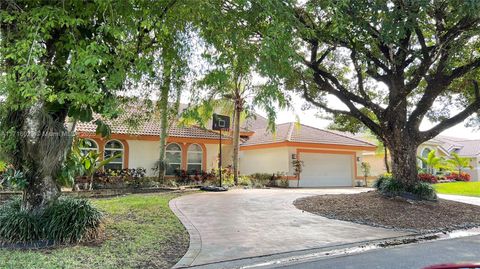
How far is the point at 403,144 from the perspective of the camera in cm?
1402

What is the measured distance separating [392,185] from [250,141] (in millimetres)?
14978

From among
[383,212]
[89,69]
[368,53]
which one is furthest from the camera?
[368,53]

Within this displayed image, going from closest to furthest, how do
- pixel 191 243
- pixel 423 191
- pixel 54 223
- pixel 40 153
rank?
pixel 54 223 < pixel 40 153 < pixel 191 243 < pixel 423 191

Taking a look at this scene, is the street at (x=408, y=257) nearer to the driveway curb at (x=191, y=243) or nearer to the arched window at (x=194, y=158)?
the driveway curb at (x=191, y=243)

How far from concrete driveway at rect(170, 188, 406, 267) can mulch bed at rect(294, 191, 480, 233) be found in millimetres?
799

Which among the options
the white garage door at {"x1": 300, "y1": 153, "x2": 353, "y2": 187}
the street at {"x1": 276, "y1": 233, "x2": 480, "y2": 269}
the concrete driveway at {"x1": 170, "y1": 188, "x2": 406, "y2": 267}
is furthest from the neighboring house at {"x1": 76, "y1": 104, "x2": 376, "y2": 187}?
the street at {"x1": 276, "y1": 233, "x2": 480, "y2": 269}

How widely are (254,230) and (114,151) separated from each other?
14.3 meters

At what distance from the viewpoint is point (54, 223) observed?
7129 millimetres

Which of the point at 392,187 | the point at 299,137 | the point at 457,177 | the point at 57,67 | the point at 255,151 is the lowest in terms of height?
the point at 392,187

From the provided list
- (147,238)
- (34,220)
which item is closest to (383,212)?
(147,238)

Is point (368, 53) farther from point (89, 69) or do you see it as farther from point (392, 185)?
point (89, 69)

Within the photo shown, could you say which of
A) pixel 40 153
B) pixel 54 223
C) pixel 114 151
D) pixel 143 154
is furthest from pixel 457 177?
pixel 40 153

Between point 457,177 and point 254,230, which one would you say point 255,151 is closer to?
point 457,177

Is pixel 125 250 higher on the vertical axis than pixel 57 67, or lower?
lower
